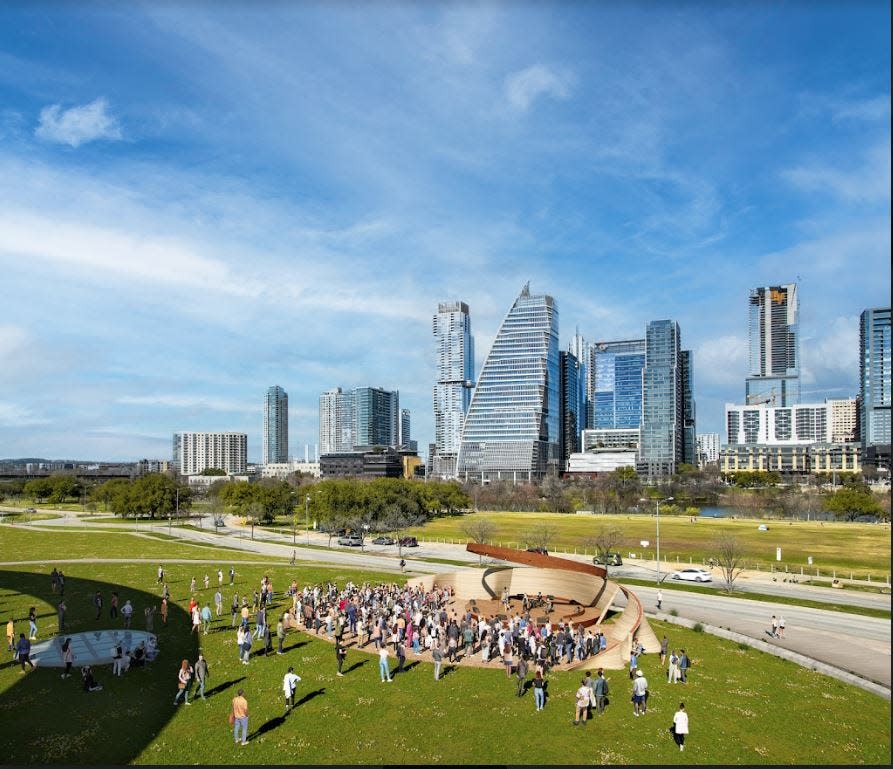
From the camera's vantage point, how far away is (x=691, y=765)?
16.0 metres

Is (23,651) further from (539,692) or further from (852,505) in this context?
(852,505)

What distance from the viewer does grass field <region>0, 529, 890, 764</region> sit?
53.5ft

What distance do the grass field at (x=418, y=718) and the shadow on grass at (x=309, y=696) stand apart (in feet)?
0.20

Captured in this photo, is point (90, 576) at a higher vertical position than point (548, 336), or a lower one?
lower

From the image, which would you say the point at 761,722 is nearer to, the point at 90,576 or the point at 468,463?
the point at 90,576

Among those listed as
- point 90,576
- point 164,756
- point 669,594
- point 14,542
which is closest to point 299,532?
point 14,542

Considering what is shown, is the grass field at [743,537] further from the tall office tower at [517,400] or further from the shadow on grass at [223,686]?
the tall office tower at [517,400]

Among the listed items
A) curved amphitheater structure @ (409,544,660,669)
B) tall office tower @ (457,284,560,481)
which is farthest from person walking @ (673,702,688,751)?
tall office tower @ (457,284,560,481)

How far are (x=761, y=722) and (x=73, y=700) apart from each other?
66.6 ft

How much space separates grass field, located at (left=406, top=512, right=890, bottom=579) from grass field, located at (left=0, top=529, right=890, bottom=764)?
1431 inches

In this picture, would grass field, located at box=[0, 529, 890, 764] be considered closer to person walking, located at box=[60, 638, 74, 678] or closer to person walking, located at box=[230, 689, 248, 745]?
person walking, located at box=[230, 689, 248, 745]

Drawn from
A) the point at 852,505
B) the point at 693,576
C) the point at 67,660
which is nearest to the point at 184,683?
the point at 67,660

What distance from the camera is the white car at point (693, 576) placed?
158 feet

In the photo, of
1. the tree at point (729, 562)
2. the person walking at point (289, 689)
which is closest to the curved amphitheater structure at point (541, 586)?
the tree at point (729, 562)
